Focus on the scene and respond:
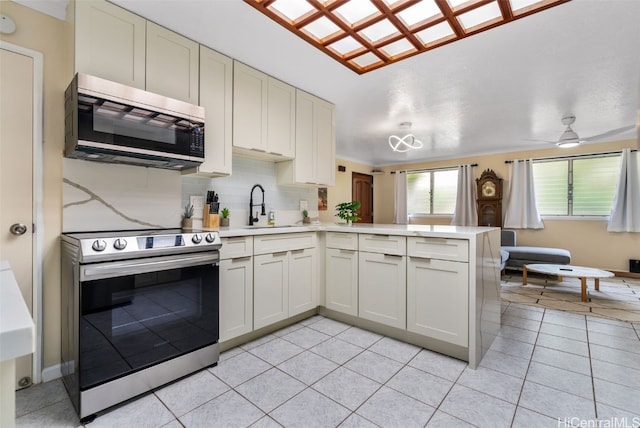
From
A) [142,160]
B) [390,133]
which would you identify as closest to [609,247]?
[390,133]

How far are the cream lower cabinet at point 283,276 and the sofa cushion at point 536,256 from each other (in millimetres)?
3978

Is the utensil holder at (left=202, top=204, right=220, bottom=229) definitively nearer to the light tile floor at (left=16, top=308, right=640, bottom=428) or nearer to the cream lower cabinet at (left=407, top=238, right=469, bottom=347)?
the light tile floor at (left=16, top=308, right=640, bottom=428)

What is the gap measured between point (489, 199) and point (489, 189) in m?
0.21

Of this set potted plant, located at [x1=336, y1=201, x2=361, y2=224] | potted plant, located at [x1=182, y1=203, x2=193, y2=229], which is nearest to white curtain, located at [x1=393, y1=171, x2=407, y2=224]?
potted plant, located at [x1=336, y1=201, x2=361, y2=224]

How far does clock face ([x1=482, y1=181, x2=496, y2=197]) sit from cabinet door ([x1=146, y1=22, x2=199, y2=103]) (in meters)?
5.87

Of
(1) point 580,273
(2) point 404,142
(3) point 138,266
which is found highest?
(2) point 404,142

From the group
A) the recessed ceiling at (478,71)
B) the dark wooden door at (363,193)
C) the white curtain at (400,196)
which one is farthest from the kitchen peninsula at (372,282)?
the white curtain at (400,196)

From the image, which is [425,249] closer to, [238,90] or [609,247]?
[238,90]

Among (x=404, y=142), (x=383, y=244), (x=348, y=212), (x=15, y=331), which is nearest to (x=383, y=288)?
(x=383, y=244)

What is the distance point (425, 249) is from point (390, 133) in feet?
9.68

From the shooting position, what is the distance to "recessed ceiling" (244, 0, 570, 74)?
6.14ft

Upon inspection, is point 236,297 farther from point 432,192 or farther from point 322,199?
point 432,192

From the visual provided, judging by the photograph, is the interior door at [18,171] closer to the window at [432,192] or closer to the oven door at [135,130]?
the oven door at [135,130]

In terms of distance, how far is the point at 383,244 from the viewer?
2574 millimetres
